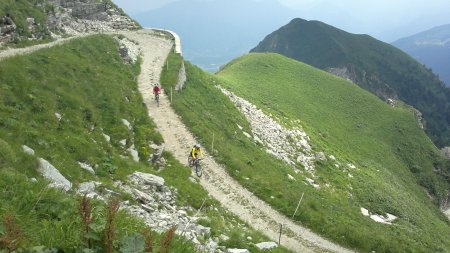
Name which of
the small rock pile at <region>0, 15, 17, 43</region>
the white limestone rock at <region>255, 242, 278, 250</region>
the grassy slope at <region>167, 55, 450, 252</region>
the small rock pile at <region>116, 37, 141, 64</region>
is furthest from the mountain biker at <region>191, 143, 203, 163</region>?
the small rock pile at <region>116, 37, 141, 64</region>

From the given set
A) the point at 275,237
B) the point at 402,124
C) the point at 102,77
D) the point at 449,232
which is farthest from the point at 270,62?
the point at 275,237

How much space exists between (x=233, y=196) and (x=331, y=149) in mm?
36242

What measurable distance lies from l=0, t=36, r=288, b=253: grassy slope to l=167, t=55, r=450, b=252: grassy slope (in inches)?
253

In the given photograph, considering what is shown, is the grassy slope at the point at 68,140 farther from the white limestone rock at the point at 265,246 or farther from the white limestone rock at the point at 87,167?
the white limestone rock at the point at 265,246

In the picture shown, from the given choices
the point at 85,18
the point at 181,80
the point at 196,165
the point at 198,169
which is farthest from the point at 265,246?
the point at 85,18

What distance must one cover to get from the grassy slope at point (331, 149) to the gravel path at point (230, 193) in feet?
3.13

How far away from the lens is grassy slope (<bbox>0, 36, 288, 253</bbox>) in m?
9.41

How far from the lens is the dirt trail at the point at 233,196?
2438 cm

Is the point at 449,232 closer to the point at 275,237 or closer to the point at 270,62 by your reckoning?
the point at 275,237

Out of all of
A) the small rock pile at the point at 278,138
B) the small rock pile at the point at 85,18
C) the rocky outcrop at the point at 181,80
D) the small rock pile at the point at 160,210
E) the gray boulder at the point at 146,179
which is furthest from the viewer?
the small rock pile at the point at 85,18

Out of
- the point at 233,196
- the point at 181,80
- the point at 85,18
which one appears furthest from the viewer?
the point at 85,18

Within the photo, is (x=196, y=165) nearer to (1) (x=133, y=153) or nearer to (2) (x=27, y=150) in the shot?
(1) (x=133, y=153)

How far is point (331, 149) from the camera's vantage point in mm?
59781

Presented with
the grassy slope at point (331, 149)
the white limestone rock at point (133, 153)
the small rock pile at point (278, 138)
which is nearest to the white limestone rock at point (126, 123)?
the white limestone rock at point (133, 153)
